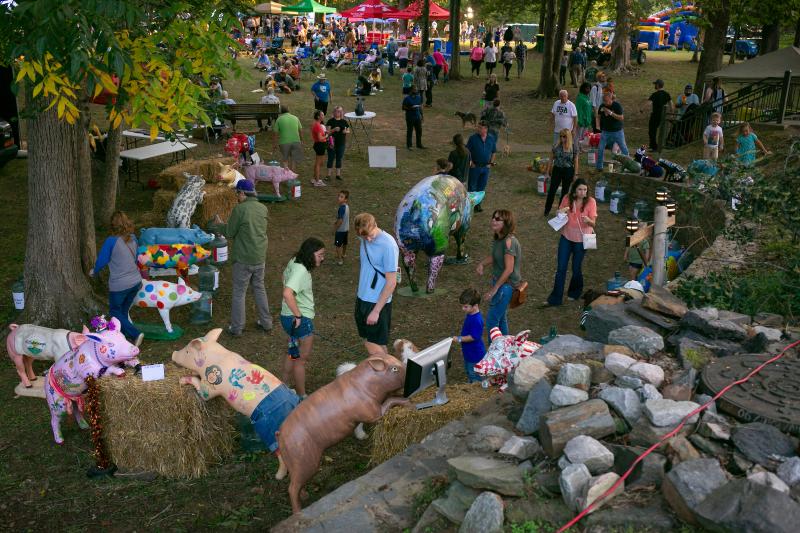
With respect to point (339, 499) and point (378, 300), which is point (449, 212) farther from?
point (339, 499)

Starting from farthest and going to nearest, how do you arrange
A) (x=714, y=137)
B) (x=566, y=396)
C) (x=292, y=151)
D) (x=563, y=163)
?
1. (x=292, y=151)
2. (x=714, y=137)
3. (x=563, y=163)
4. (x=566, y=396)

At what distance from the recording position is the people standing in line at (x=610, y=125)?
16109mm

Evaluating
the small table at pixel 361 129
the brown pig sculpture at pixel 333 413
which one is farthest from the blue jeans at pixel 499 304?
the small table at pixel 361 129

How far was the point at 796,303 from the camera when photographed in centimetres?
745

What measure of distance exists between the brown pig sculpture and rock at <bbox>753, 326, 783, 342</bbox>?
9.45 feet

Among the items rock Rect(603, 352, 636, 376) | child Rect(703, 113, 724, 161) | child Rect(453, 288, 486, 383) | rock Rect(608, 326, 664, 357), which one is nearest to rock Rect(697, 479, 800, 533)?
rock Rect(603, 352, 636, 376)

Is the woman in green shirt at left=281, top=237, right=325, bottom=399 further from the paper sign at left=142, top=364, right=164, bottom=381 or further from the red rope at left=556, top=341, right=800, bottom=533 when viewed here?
the red rope at left=556, top=341, right=800, bottom=533

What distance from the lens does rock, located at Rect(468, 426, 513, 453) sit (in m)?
5.00

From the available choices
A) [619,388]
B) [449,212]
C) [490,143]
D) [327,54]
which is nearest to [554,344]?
[619,388]

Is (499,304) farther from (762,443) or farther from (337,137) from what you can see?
(337,137)

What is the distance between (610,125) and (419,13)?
24193 mm

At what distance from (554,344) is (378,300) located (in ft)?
7.07

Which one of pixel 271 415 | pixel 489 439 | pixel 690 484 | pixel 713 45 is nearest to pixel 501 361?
pixel 489 439

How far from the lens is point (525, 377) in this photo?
5582mm
